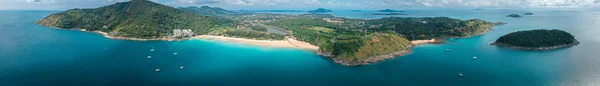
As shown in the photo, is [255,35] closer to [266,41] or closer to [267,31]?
[266,41]

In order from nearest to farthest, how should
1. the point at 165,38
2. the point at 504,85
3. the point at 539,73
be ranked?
A: the point at 504,85 < the point at 539,73 < the point at 165,38

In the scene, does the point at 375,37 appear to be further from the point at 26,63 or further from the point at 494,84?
the point at 26,63

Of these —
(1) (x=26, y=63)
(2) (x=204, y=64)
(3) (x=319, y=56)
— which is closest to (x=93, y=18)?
(1) (x=26, y=63)

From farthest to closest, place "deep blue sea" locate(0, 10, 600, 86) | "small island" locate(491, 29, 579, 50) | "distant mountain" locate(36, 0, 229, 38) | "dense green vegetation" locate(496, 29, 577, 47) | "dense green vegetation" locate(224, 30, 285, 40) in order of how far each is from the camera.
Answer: "distant mountain" locate(36, 0, 229, 38), "dense green vegetation" locate(224, 30, 285, 40), "dense green vegetation" locate(496, 29, 577, 47), "small island" locate(491, 29, 579, 50), "deep blue sea" locate(0, 10, 600, 86)

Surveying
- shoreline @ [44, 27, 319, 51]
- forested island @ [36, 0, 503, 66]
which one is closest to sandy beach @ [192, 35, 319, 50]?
shoreline @ [44, 27, 319, 51]

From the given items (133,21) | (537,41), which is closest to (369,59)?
(537,41)

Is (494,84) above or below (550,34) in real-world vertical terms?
below

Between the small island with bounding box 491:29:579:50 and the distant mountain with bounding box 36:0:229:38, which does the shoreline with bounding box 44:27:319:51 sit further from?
the small island with bounding box 491:29:579:50
